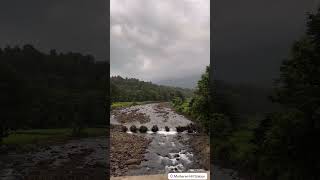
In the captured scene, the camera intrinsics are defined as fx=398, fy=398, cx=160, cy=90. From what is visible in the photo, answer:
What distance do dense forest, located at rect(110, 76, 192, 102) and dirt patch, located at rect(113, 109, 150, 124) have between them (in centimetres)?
31

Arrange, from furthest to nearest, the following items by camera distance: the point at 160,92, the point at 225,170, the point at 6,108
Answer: the point at 160,92, the point at 225,170, the point at 6,108

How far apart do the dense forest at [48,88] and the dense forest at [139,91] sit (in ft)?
7.18

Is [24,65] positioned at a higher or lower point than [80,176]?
higher

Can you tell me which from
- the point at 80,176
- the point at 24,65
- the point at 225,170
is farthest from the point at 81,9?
the point at 225,170

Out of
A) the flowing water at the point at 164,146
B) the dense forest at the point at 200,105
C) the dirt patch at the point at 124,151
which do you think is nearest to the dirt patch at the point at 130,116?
the flowing water at the point at 164,146

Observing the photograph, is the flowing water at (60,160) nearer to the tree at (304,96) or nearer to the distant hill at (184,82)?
the tree at (304,96)

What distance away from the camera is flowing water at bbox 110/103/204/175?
27.0 ft

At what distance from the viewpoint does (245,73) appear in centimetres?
613

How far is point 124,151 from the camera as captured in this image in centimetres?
817

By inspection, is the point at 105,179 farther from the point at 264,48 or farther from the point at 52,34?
the point at 264,48

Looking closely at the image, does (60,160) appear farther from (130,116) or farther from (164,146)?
(164,146)

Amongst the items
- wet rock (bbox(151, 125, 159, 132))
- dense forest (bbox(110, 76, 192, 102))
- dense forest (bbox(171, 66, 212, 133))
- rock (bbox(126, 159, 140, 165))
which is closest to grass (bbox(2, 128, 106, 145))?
dense forest (bbox(110, 76, 192, 102))

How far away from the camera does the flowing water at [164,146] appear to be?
8.22 m

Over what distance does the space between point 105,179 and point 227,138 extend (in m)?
2.08
